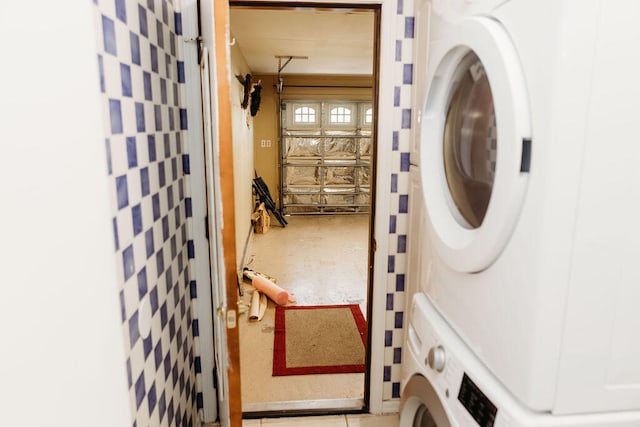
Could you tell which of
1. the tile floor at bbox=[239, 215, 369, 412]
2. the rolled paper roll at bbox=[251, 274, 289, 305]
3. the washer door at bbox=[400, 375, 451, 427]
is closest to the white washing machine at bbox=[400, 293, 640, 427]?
the washer door at bbox=[400, 375, 451, 427]

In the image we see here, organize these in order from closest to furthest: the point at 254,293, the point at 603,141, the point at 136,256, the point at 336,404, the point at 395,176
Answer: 1. the point at 603,141
2. the point at 136,256
3. the point at 395,176
4. the point at 336,404
5. the point at 254,293

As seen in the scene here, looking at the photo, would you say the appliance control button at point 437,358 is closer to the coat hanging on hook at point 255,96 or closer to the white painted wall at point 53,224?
the white painted wall at point 53,224

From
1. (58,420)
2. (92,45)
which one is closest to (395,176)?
(92,45)

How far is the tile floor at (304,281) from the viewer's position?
2.46 meters

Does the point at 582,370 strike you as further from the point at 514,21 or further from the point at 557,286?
the point at 514,21

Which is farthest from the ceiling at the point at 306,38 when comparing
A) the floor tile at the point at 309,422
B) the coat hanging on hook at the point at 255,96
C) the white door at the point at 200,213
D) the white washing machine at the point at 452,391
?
the floor tile at the point at 309,422

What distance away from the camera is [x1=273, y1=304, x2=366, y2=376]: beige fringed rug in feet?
8.87

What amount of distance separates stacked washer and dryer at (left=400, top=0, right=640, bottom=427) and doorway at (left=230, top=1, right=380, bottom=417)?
1.12 metres

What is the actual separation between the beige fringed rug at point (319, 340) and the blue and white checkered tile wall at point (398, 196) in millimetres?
527

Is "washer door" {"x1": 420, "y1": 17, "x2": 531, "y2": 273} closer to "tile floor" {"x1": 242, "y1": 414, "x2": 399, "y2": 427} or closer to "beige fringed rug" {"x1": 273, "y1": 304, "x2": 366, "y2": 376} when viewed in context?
"tile floor" {"x1": 242, "y1": 414, "x2": 399, "y2": 427}

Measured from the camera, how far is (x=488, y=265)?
949 mm

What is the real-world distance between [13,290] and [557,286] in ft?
3.00

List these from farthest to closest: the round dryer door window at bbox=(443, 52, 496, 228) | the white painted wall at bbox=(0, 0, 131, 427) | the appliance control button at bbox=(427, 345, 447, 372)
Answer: the appliance control button at bbox=(427, 345, 447, 372)
the round dryer door window at bbox=(443, 52, 496, 228)
the white painted wall at bbox=(0, 0, 131, 427)

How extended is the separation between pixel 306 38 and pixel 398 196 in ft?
9.56
